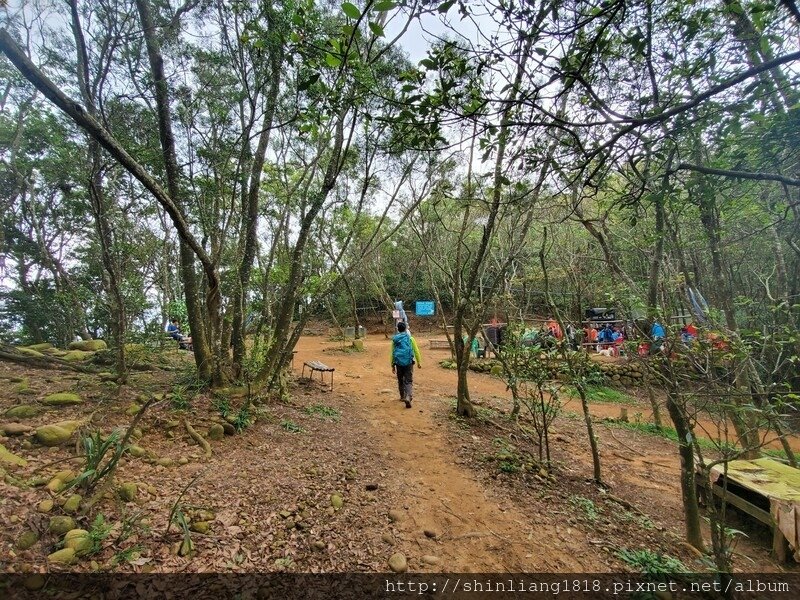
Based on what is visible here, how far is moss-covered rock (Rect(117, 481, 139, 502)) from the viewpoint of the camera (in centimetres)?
276

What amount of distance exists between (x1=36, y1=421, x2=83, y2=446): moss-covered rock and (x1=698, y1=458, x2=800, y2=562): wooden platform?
6.09 metres

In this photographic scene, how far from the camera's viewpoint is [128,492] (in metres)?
2.78

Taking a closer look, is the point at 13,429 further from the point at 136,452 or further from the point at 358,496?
the point at 358,496

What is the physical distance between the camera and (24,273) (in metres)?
12.7

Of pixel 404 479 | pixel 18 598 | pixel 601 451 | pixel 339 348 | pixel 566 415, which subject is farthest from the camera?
pixel 339 348

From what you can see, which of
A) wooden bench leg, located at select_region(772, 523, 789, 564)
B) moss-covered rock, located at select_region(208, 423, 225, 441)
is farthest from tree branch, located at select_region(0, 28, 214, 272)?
wooden bench leg, located at select_region(772, 523, 789, 564)

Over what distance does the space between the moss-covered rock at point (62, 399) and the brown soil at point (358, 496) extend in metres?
0.18

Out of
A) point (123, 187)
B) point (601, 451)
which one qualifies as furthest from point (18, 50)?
point (601, 451)

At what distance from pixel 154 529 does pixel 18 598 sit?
725 millimetres

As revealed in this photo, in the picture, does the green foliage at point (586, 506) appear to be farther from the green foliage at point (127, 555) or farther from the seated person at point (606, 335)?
the seated person at point (606, 335)

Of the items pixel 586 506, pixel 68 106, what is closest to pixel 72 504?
pixel 68 106

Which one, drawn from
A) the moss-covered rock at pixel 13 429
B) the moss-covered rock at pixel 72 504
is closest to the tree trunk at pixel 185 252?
the moss-covered rock at pixel 13 429

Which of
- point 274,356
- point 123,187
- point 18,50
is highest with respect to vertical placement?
point 123,187

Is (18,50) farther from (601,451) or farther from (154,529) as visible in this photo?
(601,451)
